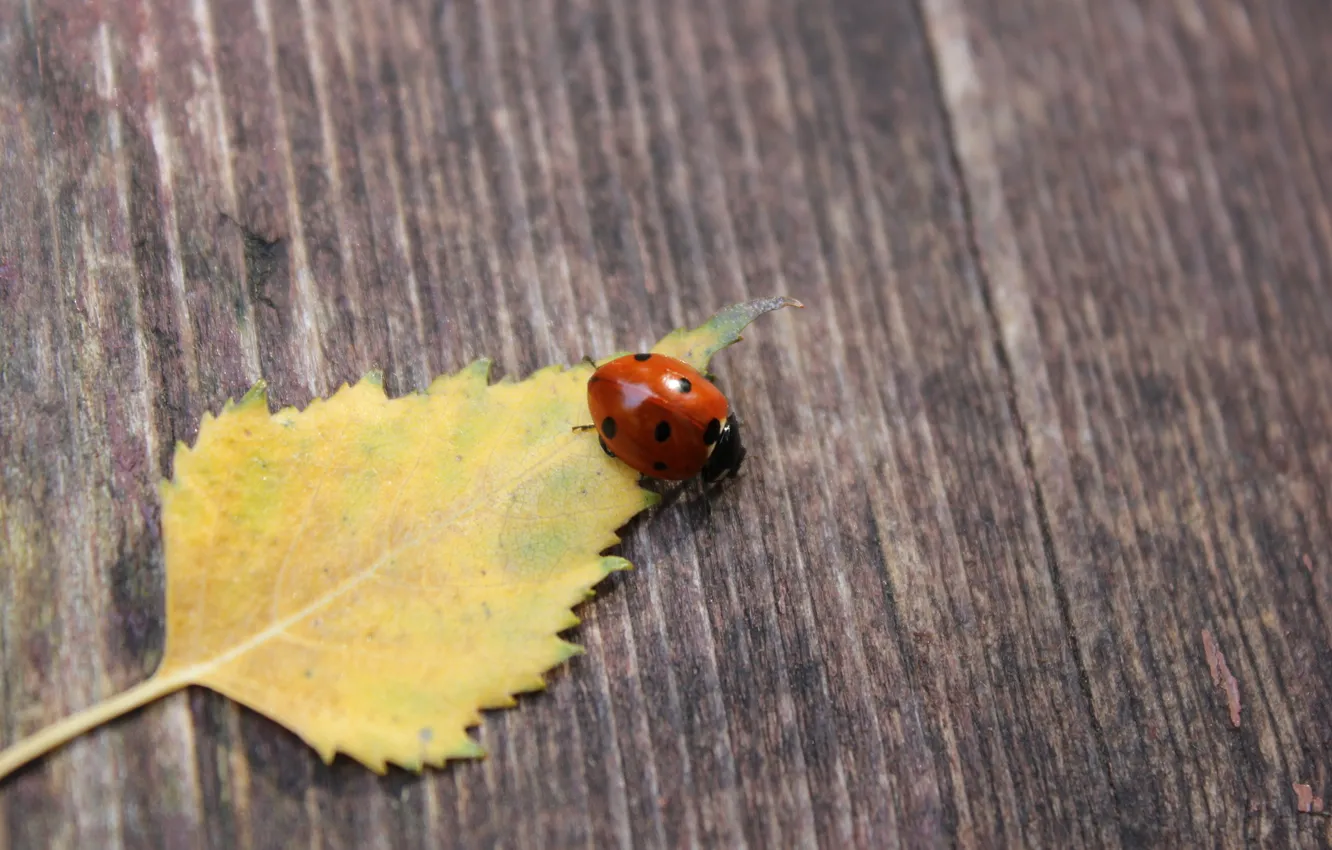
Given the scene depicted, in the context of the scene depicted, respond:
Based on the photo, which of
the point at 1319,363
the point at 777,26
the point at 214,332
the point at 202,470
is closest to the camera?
the point at 202,470

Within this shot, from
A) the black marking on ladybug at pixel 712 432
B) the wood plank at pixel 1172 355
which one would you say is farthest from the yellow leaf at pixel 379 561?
the wood plank at pixel 1172 355

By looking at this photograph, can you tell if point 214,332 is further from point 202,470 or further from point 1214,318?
point 1214,318

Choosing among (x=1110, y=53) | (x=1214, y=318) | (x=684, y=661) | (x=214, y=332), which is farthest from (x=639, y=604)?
(x=1110, y=53)

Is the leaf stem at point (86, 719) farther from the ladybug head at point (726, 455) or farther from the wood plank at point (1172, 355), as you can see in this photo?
the wood plank at point (1172, 355)

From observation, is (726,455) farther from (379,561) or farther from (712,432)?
(379,561)

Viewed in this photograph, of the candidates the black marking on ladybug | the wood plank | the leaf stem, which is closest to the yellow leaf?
Result: the leaf stem

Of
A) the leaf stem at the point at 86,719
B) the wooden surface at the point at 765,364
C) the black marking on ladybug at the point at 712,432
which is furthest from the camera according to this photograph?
the black marking on ladybug at the point at 712,432
